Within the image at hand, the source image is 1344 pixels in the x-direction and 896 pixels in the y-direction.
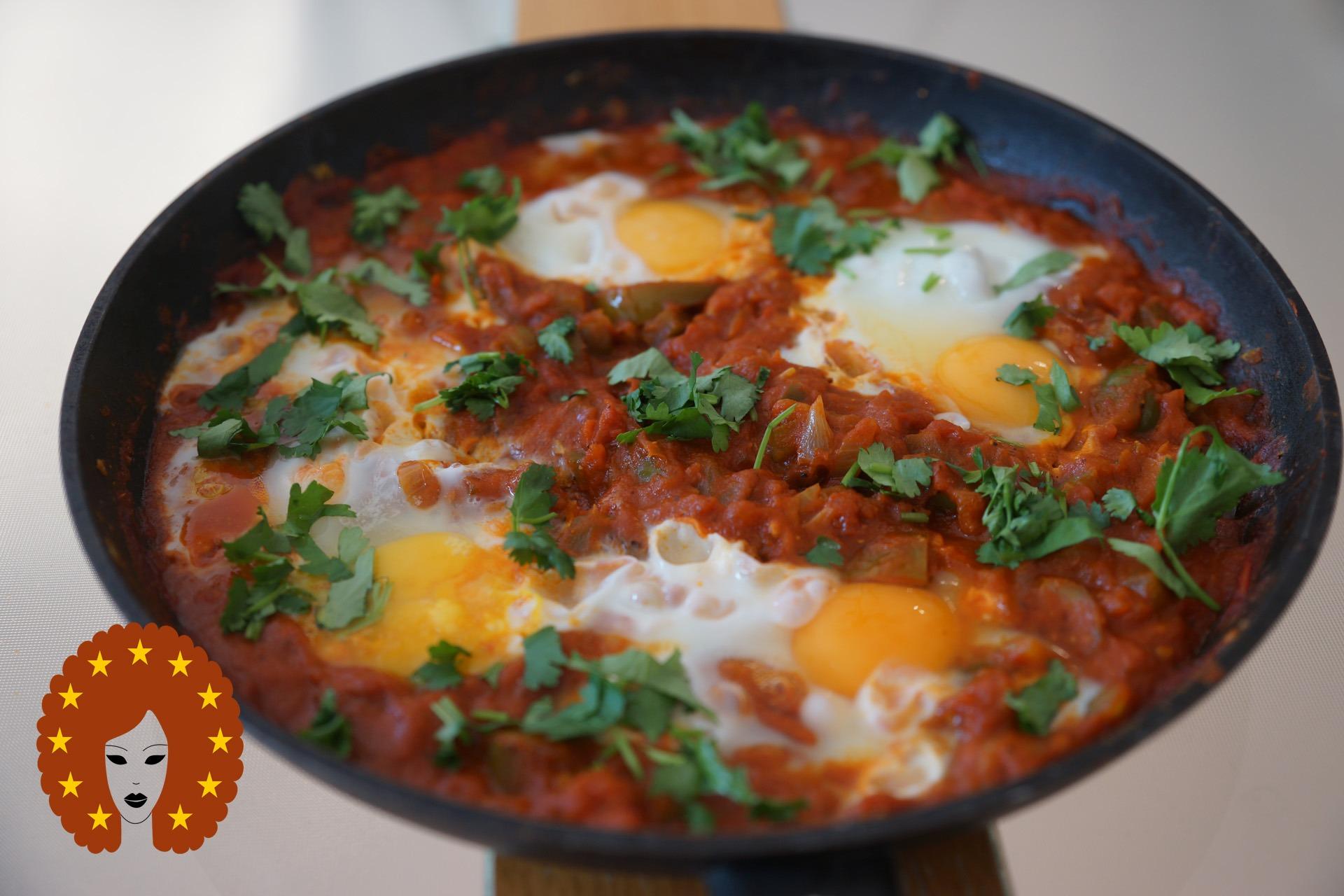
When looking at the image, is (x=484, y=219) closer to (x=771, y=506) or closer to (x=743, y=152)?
(x=743, y=152)

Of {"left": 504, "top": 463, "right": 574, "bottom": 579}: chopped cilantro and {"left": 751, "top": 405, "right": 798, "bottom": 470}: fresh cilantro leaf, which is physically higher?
{"left": 751, "top": 405, "right": 798, "bottom": 470}: fresh cilantro leaf

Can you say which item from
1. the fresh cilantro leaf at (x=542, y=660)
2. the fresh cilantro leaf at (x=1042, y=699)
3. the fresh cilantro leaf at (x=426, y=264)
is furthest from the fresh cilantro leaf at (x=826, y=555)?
the fresh cilantro leaf at (x=426, y=264)

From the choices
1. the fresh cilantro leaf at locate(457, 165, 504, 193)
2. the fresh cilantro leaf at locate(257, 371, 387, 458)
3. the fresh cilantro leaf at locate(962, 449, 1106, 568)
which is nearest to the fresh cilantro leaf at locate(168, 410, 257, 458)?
the fresh cilantro leaf at locate(257, 371, 387, 458)

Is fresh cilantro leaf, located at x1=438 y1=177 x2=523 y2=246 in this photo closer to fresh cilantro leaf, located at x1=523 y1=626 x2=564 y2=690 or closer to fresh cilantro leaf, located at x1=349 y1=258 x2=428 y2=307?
fresh cilantro leaf, located at x1=349 y1=258 x2=428 y2=307

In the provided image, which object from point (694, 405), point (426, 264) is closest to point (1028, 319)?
point (694, 405)

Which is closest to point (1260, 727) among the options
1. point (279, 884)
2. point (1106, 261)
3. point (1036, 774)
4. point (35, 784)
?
point (1036, 774)

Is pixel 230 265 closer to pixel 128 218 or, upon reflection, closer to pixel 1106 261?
pixel 128 218
